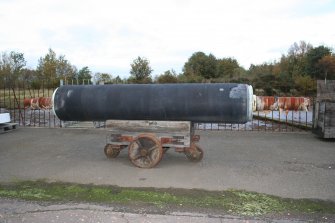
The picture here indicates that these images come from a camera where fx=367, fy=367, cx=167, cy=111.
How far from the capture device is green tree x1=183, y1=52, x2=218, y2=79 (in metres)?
37.2

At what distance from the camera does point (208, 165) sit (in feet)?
24.8

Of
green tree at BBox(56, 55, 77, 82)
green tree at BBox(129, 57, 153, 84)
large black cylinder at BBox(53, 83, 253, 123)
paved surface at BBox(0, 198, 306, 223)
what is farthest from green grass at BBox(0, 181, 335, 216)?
green tree at BBox(56, 55, 77, 82)

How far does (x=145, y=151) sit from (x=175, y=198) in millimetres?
1959

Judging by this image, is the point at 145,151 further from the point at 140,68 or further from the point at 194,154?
the point at 140,68

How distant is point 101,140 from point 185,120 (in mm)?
4000

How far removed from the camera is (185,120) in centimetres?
733

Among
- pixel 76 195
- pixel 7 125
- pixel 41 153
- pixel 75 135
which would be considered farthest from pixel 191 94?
pixel 7 125

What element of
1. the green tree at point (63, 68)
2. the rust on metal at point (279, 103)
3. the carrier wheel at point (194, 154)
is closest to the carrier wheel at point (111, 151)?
the carrier wheel at point (194, 154)

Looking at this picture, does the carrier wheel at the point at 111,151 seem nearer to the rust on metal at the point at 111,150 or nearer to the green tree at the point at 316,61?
the rust on metal at the point at 111,150

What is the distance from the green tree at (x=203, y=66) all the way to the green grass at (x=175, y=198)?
31032mm

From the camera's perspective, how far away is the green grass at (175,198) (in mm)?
5102

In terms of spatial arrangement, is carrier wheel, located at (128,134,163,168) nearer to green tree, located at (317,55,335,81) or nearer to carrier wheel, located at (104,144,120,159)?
carrier wheel, located at (104,144,120,159)

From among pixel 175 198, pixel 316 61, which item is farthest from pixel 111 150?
pixel 316 61

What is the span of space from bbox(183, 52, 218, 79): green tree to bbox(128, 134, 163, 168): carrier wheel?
96.7 ft
